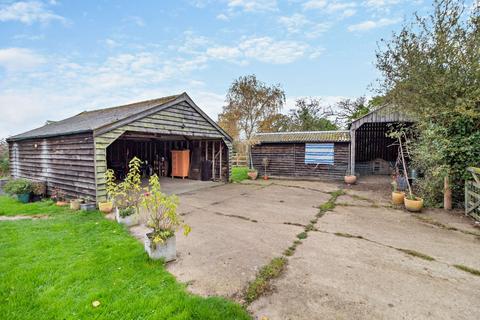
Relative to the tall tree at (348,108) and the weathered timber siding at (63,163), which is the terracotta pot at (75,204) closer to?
the weathered timber siding at (63,163)

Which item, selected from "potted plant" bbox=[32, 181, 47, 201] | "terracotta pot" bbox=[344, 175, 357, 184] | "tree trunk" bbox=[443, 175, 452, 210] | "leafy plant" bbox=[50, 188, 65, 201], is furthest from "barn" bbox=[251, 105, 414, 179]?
"potted plant" bbox=[32, 181, 47, 201]

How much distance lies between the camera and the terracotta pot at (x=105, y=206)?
6070 mm

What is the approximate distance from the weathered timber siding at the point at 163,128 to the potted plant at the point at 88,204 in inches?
10.0

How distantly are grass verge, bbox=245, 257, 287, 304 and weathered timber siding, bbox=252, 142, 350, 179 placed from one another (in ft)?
34.3

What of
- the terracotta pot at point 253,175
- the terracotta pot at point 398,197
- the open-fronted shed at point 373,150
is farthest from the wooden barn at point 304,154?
the terracotta pot at point 398,197

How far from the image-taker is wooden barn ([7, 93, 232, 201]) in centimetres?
652

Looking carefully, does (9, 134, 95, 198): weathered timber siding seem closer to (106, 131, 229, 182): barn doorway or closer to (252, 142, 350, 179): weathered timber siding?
(106, 131, 229, 182): barn doorway

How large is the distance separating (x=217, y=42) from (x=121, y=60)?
482cm

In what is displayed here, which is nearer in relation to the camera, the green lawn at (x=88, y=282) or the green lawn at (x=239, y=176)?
the green lawn at (x=88, y=282)

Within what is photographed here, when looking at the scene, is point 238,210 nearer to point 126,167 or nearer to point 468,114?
point 468,114

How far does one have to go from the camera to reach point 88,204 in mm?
6250

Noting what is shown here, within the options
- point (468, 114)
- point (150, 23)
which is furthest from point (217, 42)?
point (468, 114)

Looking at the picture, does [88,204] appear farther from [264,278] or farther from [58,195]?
[264,278]

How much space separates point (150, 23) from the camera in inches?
357
